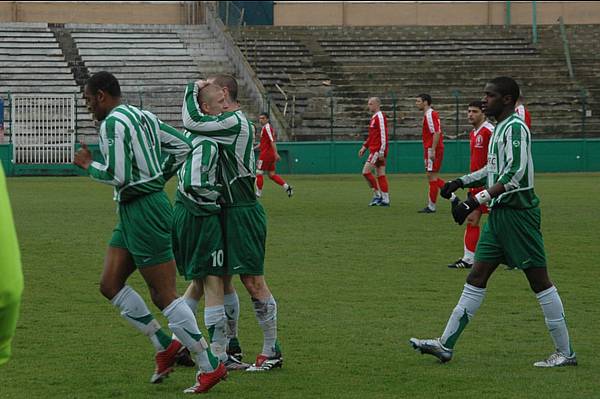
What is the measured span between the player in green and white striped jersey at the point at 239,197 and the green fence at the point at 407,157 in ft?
94.0

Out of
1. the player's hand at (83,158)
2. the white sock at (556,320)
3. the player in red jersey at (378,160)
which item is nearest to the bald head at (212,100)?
the player's hand at (83,158)

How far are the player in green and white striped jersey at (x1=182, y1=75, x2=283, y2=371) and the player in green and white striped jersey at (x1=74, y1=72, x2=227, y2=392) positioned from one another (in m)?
0.41

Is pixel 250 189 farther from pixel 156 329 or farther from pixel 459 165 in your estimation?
pixel 459 165

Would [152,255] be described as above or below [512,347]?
above

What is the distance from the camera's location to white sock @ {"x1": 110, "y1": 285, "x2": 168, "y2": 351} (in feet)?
24.2

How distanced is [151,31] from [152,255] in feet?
128

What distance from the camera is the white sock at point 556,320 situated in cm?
796

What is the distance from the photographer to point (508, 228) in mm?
7977

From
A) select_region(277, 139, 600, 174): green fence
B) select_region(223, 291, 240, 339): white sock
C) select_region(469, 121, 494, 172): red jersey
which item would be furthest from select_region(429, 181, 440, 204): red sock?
select_region(277, 139, 600, 174): green fence

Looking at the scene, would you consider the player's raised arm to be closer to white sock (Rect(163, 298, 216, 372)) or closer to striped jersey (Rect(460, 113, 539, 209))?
white sock (Rect(163, 298, 216, 372))

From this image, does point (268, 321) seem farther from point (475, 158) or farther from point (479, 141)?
point (475, 158)

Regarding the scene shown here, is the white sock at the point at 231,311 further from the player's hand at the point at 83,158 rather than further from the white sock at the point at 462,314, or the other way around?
the player's hand at the point at 83,158

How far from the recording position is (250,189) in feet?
25.6

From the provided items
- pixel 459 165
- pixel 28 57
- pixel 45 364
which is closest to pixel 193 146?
pixel 45 364
